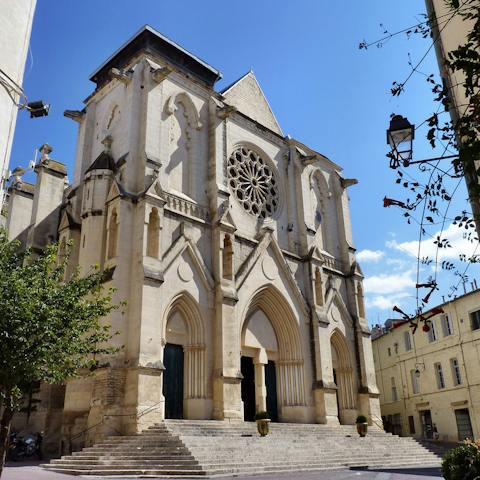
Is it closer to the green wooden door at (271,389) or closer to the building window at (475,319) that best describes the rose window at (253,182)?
the green wooden door at (271,389)

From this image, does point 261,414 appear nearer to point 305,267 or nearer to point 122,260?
point 122,260

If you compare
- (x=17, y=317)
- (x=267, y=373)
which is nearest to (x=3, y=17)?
(x=17, y=317)

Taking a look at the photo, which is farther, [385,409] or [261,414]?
[385,409]

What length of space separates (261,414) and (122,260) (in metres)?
7.09

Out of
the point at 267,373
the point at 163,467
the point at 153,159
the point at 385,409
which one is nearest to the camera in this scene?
the point at 163,467

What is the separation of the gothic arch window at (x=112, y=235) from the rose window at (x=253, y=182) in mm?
6642

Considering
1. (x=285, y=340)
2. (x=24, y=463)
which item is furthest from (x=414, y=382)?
(x=24, y=463)

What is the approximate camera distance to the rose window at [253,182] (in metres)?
24.3

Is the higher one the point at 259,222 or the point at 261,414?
the point at 259,222

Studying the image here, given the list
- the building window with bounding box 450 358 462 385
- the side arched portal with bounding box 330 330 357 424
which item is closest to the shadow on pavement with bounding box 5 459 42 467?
the side arched portal with bounding box 330 330 357 424

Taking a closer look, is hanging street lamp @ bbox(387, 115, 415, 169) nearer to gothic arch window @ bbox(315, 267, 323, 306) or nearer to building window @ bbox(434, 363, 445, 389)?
gothic arch window @ bbox(315, 267, 323, 306)

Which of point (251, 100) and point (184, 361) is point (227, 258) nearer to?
point (184, 361)

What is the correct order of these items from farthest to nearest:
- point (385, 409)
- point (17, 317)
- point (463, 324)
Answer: point (385, 409) → point (463, 324) → point (17, 317)

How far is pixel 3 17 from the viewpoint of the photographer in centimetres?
1085
